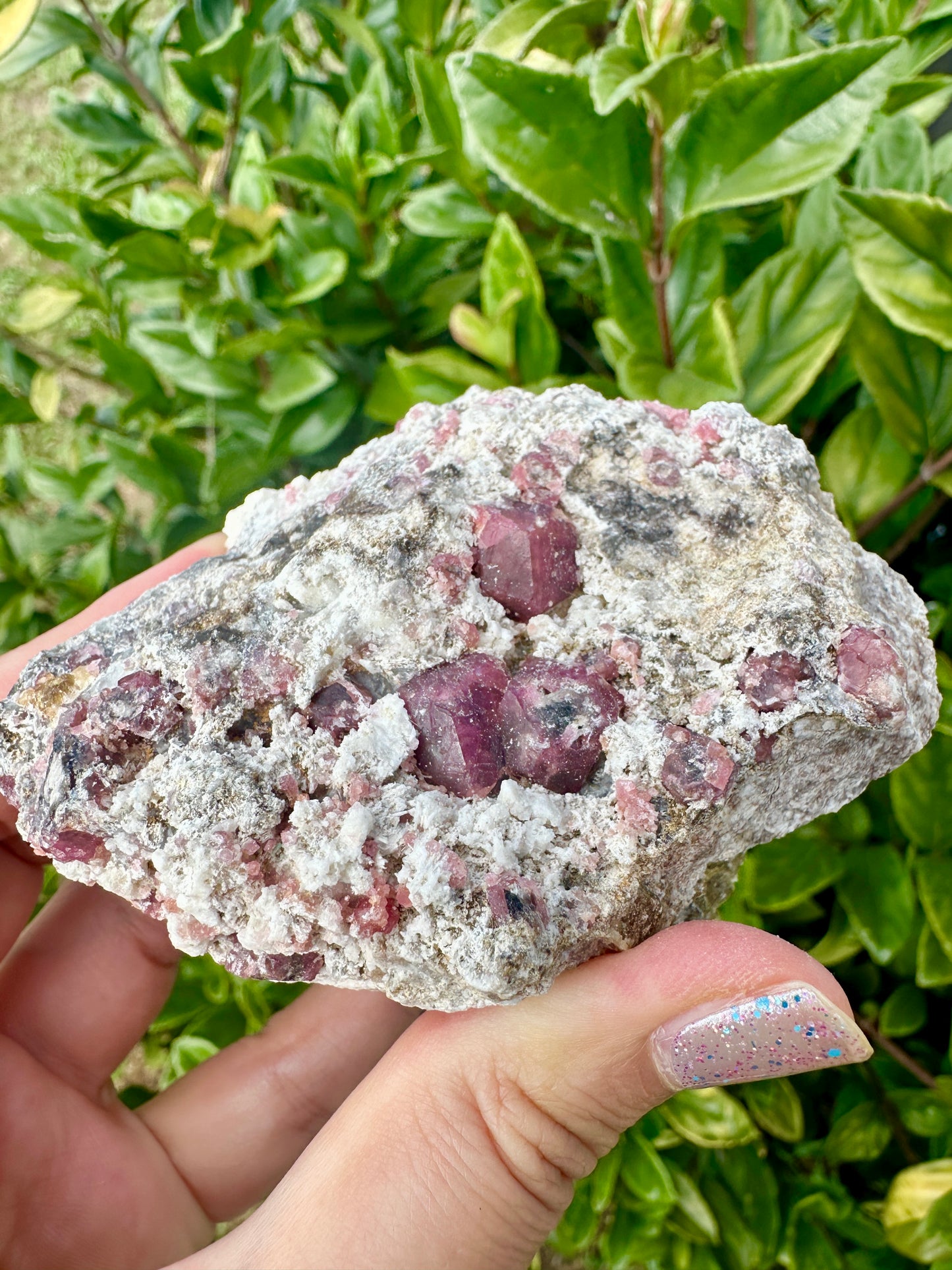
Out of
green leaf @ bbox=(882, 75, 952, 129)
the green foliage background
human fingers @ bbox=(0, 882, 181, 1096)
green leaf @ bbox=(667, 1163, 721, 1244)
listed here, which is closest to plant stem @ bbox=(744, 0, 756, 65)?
the green foliage background

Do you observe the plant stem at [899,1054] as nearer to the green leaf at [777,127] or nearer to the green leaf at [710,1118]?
the green leaf at [710,1118]

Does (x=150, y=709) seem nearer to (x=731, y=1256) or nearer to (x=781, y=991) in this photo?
(x=781, y=991)

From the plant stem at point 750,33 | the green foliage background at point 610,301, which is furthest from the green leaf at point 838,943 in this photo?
the plant stem at point 750,33

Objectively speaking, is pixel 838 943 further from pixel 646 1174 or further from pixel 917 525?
pixel 917 525

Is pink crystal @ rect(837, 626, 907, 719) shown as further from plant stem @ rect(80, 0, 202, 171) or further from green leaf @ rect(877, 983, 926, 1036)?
plant stem @ rect(80, 0, 202, 171)

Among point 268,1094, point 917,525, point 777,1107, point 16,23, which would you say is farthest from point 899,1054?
point 16,23

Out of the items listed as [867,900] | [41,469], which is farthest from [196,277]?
[867,900]
